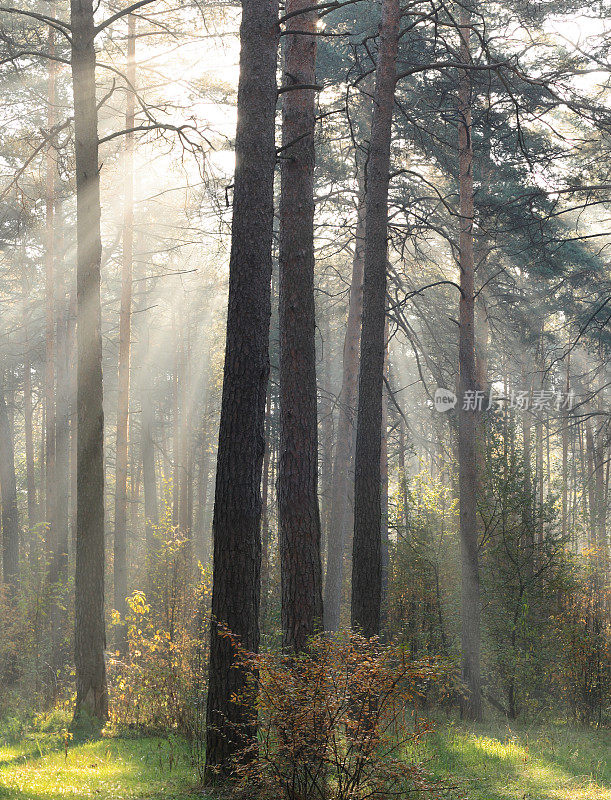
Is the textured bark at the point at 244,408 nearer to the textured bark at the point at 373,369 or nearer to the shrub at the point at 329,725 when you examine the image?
the shrub at the point at 329,725

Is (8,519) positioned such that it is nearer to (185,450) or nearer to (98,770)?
(185,450)

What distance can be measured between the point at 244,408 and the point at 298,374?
1.70 meters

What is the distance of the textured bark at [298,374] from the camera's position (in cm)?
711

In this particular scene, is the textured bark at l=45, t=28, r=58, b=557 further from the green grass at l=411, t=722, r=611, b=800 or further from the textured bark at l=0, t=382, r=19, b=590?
the green grass at l=411, t=722, r=611, b=800

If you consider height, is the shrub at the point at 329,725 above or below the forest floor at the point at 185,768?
above

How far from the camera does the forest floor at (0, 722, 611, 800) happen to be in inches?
220

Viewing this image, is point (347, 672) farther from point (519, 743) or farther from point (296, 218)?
point (519, 743)

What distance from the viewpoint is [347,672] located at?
478cm

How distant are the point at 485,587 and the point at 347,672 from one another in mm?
10664

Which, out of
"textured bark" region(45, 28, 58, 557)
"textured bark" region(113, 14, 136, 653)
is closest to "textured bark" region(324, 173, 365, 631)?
"textured bark" region(113, 14, 136, 653)

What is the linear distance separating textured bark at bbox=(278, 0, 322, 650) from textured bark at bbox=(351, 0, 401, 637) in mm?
973

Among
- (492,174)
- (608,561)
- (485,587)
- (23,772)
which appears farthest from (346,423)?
(23,772)

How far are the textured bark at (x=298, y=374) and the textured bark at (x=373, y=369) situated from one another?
0.97 metres

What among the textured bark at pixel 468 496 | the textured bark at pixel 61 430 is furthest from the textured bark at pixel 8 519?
the textured bark at pixel 468 496
